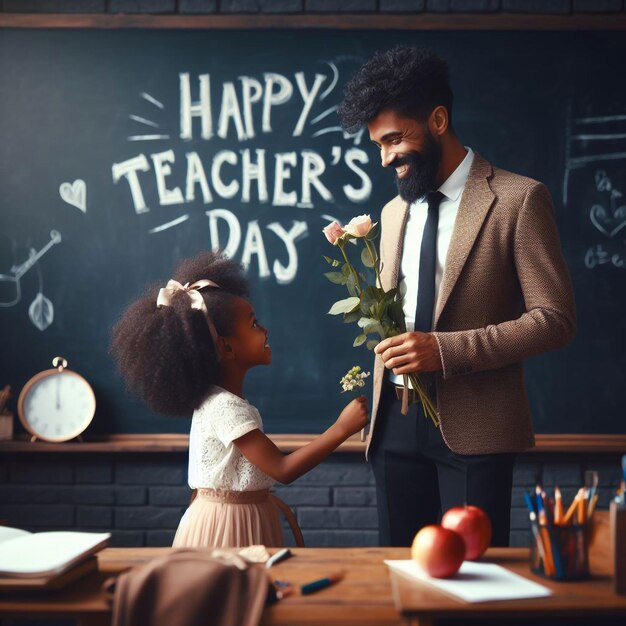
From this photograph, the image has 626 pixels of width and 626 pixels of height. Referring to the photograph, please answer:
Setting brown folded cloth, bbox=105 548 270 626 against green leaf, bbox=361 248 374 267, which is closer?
brown folded cloth, bbox=105 548 270 626

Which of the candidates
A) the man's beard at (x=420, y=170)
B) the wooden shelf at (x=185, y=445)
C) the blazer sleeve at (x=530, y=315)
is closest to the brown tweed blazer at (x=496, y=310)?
the blazer sleeve at (x=530, y=315)

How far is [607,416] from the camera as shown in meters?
3.07

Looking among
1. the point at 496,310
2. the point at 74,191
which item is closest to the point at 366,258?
the point at 496,310

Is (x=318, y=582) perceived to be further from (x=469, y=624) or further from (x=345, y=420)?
(x=345, y=420)

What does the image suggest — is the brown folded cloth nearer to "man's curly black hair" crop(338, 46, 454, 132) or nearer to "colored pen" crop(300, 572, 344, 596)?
"colored pen" crop(300, 572, 344, 596)

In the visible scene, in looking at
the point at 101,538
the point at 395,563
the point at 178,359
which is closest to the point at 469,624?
the point at 395,563

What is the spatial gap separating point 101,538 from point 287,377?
175cm

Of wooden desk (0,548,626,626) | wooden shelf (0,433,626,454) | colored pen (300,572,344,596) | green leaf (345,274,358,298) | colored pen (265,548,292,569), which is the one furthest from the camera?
wooden shelf (0,433,626,454)

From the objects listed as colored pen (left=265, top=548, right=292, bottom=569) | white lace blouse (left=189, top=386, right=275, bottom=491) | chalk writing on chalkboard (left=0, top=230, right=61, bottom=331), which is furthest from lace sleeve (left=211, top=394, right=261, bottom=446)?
chalk writing on chalkboard (left=0, top=230, right=61, bottom=331)

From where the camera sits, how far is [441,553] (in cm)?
124

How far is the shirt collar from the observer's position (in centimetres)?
204

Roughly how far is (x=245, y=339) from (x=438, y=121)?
2.44 feet

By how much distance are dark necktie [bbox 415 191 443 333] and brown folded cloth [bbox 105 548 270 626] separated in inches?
35.3

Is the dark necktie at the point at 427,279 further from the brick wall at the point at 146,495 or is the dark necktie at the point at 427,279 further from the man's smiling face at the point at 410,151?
the brick wall at the point at 146,495
